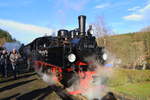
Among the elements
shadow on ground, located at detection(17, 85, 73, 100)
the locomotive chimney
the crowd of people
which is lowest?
shadow on ground, located at detection(17, 85, 73, 100)

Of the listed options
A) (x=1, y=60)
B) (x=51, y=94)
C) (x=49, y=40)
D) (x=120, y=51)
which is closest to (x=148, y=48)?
(x=120, y=51)

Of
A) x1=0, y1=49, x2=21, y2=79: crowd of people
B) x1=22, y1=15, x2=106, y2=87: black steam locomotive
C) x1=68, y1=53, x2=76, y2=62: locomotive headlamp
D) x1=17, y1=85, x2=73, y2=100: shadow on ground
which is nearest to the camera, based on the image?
x1=17, y1=85, x2=73, y2=100: shadow on ground

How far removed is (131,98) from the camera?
8.96 meters

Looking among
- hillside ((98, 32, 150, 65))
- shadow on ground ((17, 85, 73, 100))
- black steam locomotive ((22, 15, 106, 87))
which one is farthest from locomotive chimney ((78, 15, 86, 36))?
hillside ((98, 32, 150, 65))

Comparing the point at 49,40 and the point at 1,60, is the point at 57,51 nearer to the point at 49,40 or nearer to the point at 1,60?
the point at 49,40

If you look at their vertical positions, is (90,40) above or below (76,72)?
above

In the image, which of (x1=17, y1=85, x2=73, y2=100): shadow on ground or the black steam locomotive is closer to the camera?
(x1=17, y1=85, x2=73, y2=100): shadow on ground

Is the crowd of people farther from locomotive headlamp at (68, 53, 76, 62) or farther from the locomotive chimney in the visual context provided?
locomotive headlamp at (68, 53, 76, 62)

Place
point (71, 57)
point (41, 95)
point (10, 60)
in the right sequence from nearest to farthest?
1. point (41, 95)
2. point (71, 57)
3. point (10, 60)

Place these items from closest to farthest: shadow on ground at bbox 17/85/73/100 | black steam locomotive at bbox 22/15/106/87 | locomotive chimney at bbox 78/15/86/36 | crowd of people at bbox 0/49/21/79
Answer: shadow on ground at bbox 17/85/73/100 < black steam locomotive at bbox 22/15/106/87 < locomotive chimney at bbox 78/15/86/36 < crowd of people at bbox 0/49/21/79

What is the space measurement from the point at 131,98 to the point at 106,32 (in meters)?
25.8

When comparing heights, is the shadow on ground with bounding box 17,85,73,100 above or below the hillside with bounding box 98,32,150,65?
below

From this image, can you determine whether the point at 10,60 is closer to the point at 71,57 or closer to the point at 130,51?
the point at 71,57

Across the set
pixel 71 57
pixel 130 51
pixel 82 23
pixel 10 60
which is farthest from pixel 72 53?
pixel 130 51
